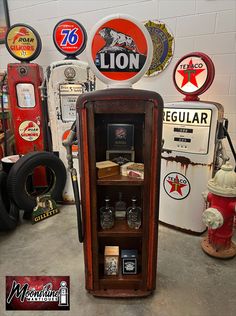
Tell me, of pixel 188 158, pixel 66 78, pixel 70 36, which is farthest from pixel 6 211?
pixel 70 36

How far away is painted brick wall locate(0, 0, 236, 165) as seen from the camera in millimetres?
2357

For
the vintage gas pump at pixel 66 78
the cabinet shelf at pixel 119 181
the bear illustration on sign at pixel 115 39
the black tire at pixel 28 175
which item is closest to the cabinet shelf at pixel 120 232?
the cabinet shelf at pixel 119 181

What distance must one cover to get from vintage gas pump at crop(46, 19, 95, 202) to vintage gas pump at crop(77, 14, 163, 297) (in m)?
1.25

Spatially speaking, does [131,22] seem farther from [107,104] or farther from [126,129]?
[126,129]

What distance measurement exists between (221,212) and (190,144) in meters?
0.66

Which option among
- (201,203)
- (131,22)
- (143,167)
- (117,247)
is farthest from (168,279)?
(131,22)

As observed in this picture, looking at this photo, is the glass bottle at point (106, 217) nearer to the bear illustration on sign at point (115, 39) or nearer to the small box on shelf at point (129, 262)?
the small box on shelf at point (129, 262)

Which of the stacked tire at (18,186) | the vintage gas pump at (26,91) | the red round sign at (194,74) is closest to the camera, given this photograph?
Result: the red round sign at (194,74)

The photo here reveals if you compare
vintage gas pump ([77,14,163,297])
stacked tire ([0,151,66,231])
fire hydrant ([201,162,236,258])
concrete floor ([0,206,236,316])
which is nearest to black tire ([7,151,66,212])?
stacked tire ([0,151,66,231])

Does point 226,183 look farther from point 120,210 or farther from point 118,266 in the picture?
point 118,266

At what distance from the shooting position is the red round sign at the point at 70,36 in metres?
2.58

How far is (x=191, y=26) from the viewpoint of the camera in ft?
8.15

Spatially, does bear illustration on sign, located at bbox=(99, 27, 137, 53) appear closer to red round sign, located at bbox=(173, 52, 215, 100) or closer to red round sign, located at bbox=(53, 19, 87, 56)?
red round sign, located at bbox=(173, 52, 215, 100)

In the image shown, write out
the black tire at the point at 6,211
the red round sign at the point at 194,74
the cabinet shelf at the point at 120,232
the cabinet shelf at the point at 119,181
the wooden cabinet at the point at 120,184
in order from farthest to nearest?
the black tire at the point at 6,211 → the red round sign at the point at 194,74 → the cabinet shelf at the point at 120,232 → the cabinet shelf at the point at 119,181 → the wooden cabinet at the point at 120,184
